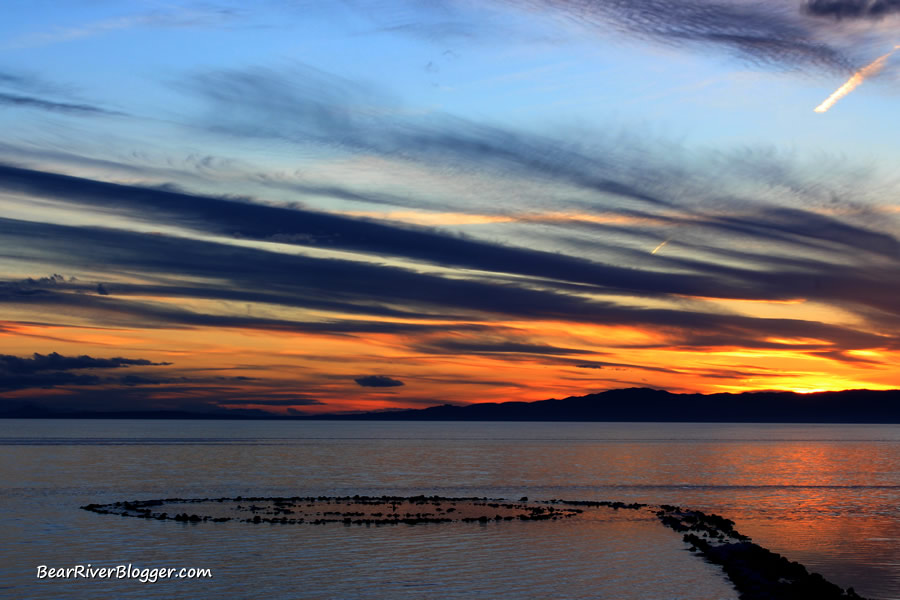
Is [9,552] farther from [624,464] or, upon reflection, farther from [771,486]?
[624,464]

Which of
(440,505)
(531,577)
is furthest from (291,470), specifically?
(531,577)

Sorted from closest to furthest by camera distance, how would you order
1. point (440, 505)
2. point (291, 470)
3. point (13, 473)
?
point (440, 505), point (13, 473), point (291, 470)

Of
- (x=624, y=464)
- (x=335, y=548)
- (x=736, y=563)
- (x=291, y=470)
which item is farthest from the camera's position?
(x=624, y=464)

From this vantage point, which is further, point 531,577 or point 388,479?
point 388,479

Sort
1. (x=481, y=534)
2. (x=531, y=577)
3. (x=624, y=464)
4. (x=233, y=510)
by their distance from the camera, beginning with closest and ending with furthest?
(x=531, y=577) < (x=481, y=534) < (x=233, y=510) < (x=624, y=464)

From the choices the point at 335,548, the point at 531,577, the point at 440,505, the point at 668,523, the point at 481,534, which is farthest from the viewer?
the point at 440,505

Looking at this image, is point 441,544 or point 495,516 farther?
point 495,516

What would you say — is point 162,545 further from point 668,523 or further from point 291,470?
point 291,470

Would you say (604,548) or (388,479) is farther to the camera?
(388,479)

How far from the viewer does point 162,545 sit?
51.6 metres

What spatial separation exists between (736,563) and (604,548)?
8677 mm

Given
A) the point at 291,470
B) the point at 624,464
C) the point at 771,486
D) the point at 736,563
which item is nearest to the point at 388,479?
the point at 291,470

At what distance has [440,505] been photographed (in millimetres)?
74562

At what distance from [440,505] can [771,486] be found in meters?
49.2
